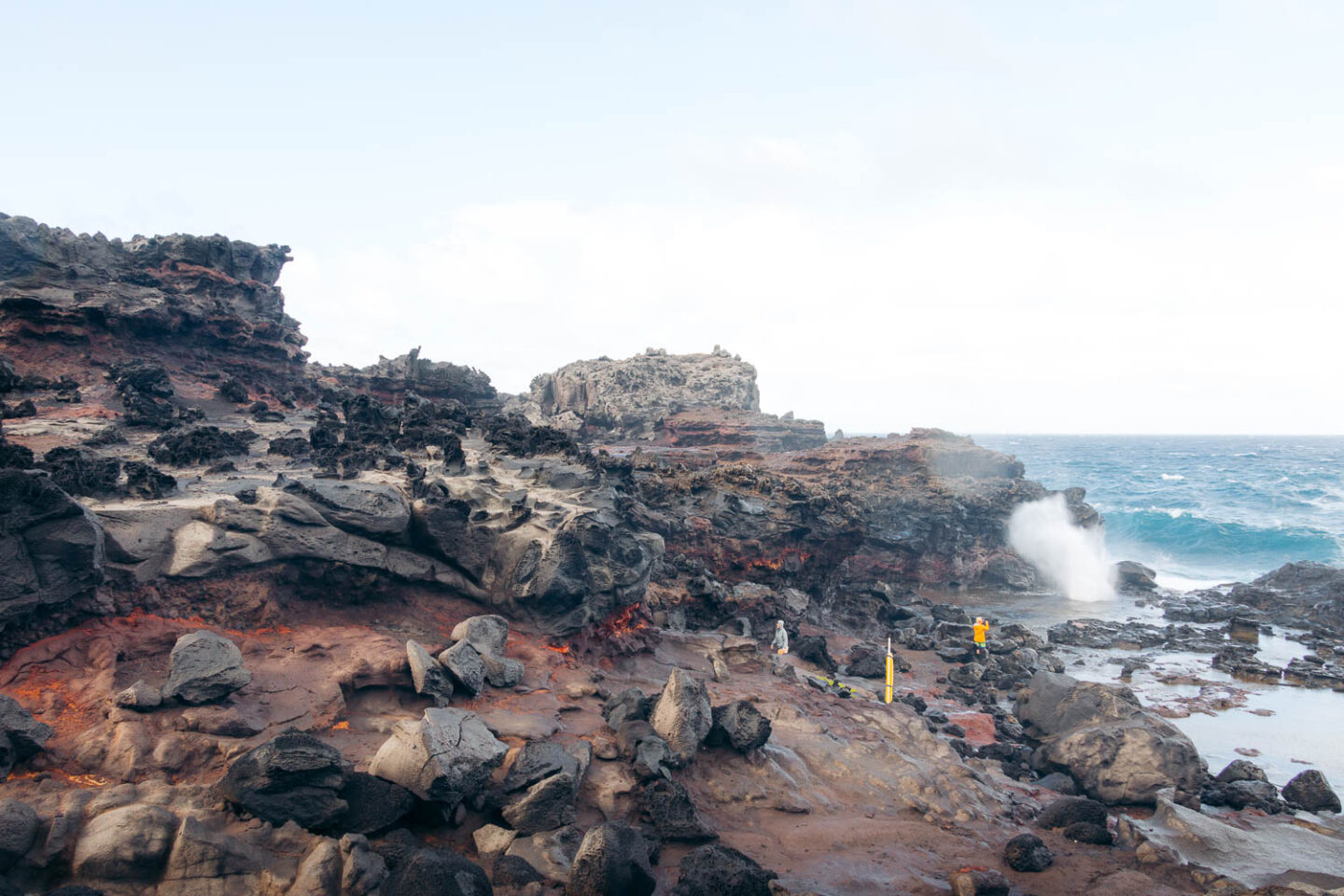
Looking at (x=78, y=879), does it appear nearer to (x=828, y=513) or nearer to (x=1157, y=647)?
(x=828, y=513)

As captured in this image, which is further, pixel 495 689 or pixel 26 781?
pixel 495 689

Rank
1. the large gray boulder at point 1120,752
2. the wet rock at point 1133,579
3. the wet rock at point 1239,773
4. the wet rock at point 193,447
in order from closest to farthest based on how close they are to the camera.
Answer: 1. the large gray boulder at point 1120,752
2. the wet rock at point 1239,773
3. the wet rock at point 193,447
4. the wet rock at point 1133,579

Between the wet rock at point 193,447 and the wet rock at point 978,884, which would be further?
the wet rock at point 193,447

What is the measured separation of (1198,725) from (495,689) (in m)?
14.5

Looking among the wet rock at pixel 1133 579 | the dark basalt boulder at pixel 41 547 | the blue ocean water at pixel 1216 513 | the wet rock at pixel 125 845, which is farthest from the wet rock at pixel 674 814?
the blue ocean water at pixel 1216 513

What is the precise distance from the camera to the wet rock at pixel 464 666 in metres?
8.77

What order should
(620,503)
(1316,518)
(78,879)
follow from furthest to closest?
(1316,518) < (620,503) < (78,879)

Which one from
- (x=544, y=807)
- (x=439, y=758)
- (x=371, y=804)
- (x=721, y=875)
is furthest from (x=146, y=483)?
(x=721, y=875)

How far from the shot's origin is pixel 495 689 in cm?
936

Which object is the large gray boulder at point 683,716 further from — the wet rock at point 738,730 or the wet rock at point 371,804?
the wet rock at point 371,804

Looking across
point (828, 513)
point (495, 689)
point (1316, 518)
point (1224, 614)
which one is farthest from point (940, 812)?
point (1316, 518)

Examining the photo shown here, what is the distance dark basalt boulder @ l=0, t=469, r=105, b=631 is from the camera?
7246 millimetres

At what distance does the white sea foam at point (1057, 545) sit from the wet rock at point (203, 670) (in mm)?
32464

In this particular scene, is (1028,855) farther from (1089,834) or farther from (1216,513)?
(1216,513)
